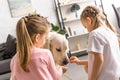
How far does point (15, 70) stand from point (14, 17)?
4.18m

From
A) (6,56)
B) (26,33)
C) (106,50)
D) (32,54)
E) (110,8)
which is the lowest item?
(6,56)

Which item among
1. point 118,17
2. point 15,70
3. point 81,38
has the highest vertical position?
point 15,70

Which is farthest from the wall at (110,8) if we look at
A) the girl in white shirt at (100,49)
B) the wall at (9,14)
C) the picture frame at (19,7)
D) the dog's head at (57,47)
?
the girl in white shirt at (100,49)

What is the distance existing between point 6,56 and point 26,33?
315 centimetres

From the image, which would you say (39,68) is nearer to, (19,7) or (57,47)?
(57,47)

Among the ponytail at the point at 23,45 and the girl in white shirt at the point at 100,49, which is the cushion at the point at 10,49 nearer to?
the girl in white shirt at the point at 100,49

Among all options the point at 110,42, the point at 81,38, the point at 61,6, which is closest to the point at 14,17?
the point at 61,6

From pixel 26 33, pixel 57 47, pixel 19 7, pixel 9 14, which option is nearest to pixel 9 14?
pixel 9 14

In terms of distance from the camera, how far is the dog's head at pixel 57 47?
1.96 metres

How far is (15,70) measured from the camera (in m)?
1.40

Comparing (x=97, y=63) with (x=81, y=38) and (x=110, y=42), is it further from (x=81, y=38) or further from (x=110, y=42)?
(x=81, y=38)

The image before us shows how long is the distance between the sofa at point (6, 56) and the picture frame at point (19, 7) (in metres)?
0.99

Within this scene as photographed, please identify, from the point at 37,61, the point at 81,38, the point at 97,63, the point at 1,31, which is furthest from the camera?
the point at 81,38

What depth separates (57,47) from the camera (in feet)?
6.58
